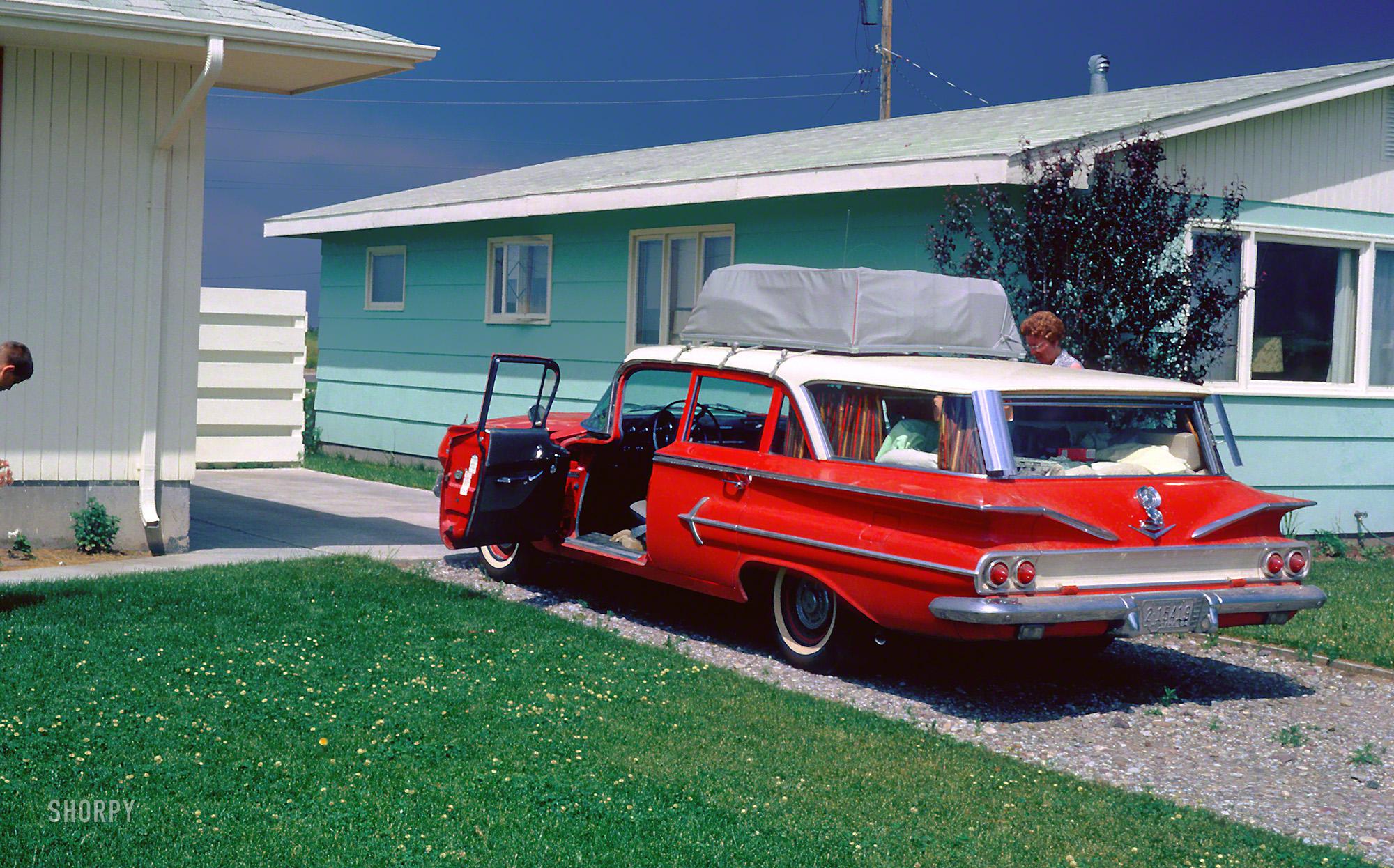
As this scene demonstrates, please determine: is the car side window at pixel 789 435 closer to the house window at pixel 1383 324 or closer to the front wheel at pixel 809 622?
the front wheel at pixel 809 622

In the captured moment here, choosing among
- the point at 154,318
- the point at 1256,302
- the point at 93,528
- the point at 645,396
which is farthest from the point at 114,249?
the point at 1256,302

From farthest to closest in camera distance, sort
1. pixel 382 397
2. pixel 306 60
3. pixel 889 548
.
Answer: pixel 382 397 → pixel 306 60 → pixel 889 548

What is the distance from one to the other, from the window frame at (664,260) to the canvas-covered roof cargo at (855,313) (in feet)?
14.7

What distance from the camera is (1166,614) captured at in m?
6.52

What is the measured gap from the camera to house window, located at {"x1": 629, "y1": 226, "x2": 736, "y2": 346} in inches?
521

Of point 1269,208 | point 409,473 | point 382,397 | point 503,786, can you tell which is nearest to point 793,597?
point 503,786

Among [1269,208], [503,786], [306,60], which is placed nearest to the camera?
[503,786]

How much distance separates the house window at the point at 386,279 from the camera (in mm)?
17656

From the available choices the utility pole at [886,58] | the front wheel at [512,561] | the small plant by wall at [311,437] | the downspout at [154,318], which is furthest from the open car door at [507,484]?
the utility pole at [886,58]

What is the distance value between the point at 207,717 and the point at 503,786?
144 centimetres

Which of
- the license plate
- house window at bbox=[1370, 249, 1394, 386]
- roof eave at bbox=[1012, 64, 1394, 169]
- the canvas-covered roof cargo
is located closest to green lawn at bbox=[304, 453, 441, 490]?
the canvas-covered roof cargo

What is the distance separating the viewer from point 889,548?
257 inches

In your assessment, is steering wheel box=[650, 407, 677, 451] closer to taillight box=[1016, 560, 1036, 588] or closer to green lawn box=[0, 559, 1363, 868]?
green lawn box=[0, 559, 1363, 868]

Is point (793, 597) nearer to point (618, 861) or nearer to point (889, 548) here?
point (889, 548)
